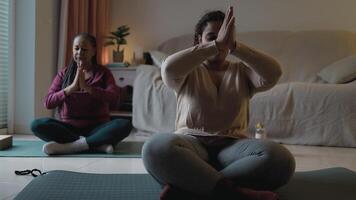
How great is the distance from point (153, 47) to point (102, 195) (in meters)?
2.68

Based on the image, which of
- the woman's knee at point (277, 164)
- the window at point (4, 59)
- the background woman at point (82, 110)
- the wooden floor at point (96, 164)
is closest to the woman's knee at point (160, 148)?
the woman's knee at point (277, 164)

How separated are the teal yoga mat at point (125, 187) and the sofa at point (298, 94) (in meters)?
1.06

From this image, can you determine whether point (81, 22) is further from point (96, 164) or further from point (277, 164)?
point (277, 164)

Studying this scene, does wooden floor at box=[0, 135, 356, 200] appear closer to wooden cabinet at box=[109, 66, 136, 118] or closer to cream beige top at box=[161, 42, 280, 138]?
cream beige top at box=[161, 42, 280, 138]

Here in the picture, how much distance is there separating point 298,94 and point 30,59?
6.44 ft

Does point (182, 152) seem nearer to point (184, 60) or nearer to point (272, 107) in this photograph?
point (184, 60)

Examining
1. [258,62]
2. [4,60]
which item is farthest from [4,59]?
[258,62]

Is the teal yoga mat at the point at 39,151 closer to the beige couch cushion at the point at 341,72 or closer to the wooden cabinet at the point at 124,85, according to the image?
the wooden cabinet at the point at 124,85

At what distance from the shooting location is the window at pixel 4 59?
3.03 metres

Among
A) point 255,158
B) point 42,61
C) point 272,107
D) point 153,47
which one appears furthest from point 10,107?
point 255,158

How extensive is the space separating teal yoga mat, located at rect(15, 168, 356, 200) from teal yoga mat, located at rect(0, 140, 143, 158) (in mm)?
566

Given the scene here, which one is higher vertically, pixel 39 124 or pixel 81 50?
pixel 81 50

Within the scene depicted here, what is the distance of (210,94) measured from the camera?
135cm

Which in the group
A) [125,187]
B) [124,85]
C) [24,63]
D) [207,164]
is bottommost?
[125,187]
